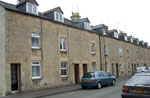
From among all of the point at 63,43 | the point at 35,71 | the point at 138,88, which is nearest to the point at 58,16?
the point at 63,43

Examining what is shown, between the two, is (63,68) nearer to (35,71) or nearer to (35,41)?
(35,71)

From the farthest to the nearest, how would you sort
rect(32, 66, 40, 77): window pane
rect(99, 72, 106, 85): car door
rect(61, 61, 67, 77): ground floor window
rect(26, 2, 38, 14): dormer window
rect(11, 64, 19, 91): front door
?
1. rect(61, 61, 67, 77): ground floor window
2. rect(26, 2, 38, 14): dormer window
3. rect(99, 72, 106, 85): car door
4. rect(32, 66, 40, 77): window pane
5. rect(11, 64, 19, 91): front door

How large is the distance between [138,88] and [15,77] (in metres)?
10.5

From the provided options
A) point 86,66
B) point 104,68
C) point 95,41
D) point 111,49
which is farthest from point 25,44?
point 111,49

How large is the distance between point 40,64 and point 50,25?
4.19m

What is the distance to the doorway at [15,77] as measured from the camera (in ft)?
46.0

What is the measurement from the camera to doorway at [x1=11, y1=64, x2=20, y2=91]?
14.0 meters

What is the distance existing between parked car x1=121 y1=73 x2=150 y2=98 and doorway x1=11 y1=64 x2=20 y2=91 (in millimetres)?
9708

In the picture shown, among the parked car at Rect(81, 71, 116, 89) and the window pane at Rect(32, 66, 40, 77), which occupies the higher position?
the window pane at Rect(32, 66, 40, 77)

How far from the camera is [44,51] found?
1667cm

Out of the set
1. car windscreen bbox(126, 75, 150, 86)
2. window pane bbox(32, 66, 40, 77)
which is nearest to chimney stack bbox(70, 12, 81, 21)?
window pane bbox(32, 66, 40, 77)

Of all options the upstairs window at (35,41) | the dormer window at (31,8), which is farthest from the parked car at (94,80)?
the dormer window at (31,8)

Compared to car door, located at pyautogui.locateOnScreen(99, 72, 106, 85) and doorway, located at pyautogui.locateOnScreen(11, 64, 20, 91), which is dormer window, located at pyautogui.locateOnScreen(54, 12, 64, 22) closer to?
doorway, located at pyautogui.locateOnScreen(11, 64, 20, 91)

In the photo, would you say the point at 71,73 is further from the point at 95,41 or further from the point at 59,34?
the point at 95,41
